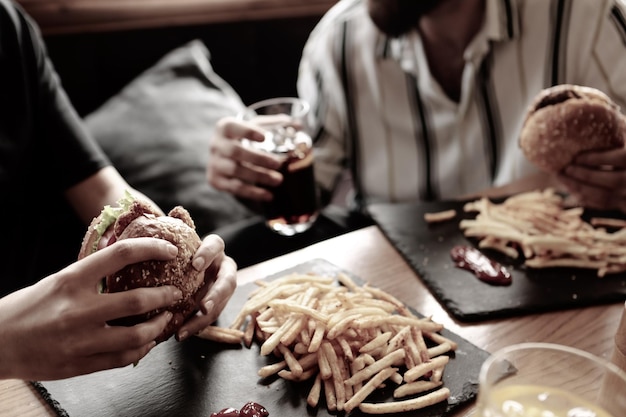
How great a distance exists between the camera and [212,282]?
1.42 meters

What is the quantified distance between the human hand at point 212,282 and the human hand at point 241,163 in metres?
0.48

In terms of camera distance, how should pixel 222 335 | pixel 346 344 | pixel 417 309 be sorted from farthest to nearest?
pixel 417 309 < pixel 222 335 < pixel 346 344

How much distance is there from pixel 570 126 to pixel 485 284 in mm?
509

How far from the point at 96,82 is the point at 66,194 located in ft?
4.11

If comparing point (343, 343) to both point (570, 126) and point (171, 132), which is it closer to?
point (570, 126)

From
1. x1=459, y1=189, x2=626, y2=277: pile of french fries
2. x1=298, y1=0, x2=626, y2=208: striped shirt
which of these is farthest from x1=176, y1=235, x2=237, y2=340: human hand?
x1=298, y1=0, x2=626, y2=208: striped shirt

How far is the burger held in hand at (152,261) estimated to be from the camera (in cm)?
119

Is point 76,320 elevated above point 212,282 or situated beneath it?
elevated above

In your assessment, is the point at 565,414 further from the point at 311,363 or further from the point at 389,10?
the point at 389,10

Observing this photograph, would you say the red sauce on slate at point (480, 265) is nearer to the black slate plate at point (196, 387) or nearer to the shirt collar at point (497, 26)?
the black slate plate at point (196, 387)

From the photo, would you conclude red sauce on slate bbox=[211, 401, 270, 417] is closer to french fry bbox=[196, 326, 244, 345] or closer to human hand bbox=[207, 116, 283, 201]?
french fry bbox=[196, 326, 244, 345]

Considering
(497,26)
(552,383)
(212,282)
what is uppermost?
(497,26)

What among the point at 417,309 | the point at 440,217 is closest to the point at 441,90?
the point at 440,217

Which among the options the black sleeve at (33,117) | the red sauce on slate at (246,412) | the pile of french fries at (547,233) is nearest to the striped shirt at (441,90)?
the pile of french fries at (547,233)
